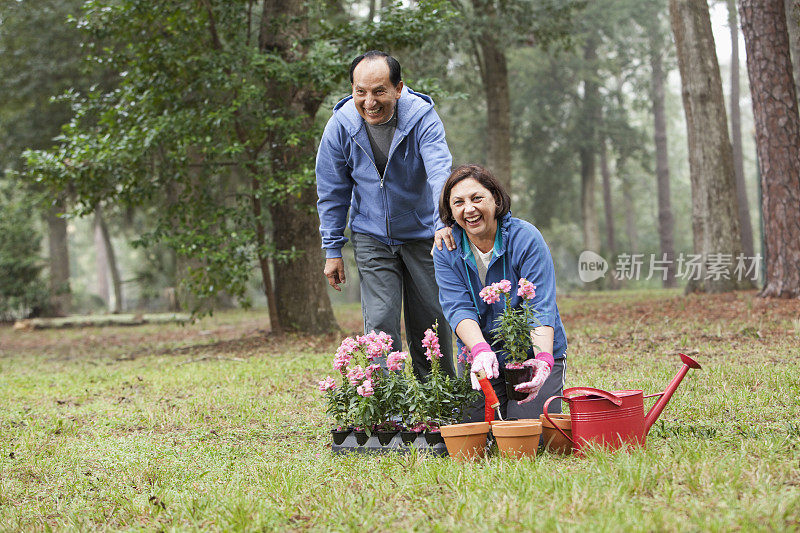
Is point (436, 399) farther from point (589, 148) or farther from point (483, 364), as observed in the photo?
point (589, 148)

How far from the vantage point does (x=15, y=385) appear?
7934mm

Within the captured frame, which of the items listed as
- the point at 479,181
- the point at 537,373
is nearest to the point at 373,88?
the point at 479,181

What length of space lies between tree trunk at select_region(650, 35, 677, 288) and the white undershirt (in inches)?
824

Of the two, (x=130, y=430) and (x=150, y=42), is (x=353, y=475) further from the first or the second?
(x=150, y=42)

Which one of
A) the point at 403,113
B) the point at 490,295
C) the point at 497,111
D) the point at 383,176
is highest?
the point at 497,111

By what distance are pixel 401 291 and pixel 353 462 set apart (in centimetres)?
119

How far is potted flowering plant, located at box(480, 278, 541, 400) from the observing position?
368 centimetres

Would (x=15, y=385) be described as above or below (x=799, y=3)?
below

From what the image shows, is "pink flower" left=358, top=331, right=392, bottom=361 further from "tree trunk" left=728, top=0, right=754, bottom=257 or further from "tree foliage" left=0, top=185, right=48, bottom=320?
"tree trunk" left=728, top=0, right=754, bottom=257

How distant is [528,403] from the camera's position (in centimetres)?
386

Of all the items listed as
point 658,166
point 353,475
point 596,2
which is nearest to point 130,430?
point 353,475

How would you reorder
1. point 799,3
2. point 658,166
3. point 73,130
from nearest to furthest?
point 799,3
point 73,130
point 658,166

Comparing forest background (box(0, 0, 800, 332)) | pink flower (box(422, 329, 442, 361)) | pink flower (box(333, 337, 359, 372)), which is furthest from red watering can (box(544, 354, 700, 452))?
forest background (box(0, 0, 800, 332))

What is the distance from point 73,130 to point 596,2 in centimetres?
1746
